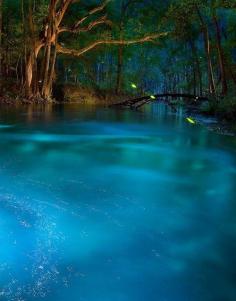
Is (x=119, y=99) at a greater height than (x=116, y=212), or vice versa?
(x=119, y=99)

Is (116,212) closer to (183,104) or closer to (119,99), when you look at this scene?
(183,104)

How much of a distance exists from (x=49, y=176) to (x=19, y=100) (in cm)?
2128

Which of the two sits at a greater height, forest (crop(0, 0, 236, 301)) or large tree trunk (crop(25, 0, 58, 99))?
large tree trunk (crop(25, 0, 58, 99))

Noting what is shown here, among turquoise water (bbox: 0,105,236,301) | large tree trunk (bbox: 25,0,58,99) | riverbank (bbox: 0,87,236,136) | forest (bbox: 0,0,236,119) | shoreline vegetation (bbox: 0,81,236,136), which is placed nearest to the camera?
turquoise water (bbox: 0,105,236,301)

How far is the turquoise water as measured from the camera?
131 inches

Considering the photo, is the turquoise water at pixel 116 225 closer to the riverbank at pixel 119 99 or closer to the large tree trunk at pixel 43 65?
the riverbank at pixel 119 99

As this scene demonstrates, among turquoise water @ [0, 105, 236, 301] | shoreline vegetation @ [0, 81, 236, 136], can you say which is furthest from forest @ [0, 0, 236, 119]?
turquoise water @ [0, 105, 236, 301]

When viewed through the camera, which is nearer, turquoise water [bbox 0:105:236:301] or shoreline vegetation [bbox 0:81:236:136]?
turquoise water [bbox 0:105:236:301]

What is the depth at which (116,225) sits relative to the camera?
15.5ft

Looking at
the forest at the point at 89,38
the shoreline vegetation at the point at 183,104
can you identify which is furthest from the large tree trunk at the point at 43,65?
the shoreline vegetation at the point at 183,104

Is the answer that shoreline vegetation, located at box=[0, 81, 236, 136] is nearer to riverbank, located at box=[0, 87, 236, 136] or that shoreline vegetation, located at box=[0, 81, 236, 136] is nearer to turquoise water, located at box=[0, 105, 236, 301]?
riverbank, located at box=[0, 87, 236, 136]

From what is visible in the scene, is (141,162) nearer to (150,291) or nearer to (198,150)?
(198,150)

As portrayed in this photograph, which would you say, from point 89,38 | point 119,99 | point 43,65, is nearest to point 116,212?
point 43,65

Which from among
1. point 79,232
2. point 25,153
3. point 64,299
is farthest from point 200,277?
point 25,153
